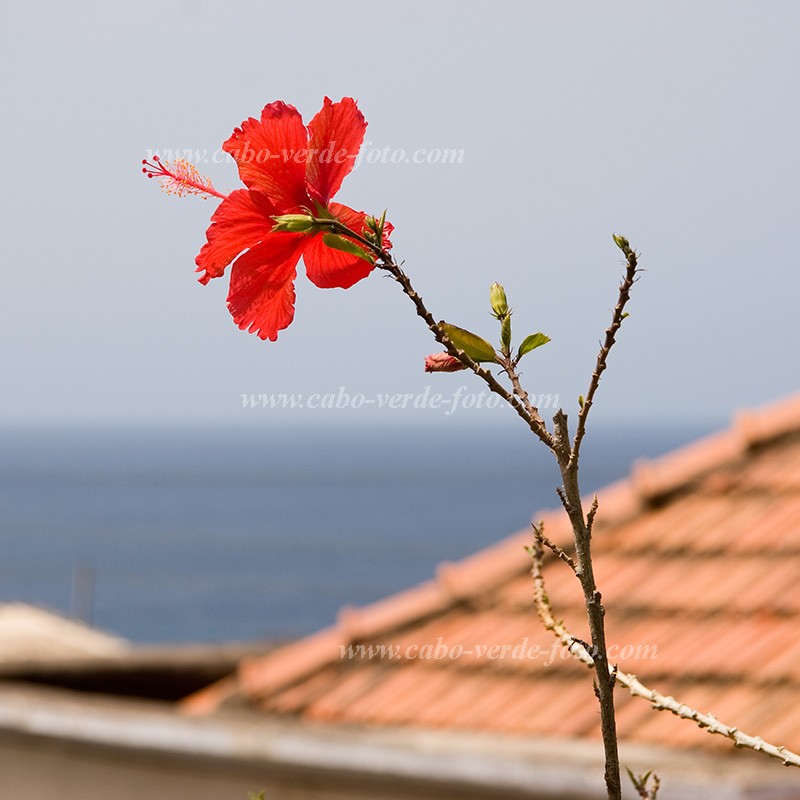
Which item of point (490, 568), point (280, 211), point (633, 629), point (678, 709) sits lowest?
point (678, 709)

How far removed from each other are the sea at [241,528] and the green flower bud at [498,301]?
9237 mm

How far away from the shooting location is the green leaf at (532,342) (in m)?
0.79

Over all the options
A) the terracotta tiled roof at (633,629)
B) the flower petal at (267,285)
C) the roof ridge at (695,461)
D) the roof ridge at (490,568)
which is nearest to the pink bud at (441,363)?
the flower petal at (267,285)

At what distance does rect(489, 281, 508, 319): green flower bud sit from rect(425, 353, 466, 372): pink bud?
4 cm

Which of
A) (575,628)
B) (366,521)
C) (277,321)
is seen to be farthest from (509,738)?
(366,521)

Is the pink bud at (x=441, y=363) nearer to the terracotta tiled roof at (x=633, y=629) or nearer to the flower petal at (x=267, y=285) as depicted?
the flower petal at (x=267, y=285)

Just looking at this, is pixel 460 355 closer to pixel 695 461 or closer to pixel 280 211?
pixel 280 211

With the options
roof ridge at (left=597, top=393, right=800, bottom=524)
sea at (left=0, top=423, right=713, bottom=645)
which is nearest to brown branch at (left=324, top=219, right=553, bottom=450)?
roof ridge at (left=597, top=393, right=800, bottom=524)

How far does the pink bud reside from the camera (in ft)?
2.62

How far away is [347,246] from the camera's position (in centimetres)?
76

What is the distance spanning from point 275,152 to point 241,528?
102 meters

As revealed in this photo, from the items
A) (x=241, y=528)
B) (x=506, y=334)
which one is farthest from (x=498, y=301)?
(x=241, y=528)

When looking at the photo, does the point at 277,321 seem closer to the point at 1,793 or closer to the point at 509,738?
the point at 509,738

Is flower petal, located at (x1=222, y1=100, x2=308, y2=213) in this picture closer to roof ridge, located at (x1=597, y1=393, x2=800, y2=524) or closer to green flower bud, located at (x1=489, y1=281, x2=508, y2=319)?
green flower bud, located at (x1=489, y1=281, x2=508, y2=319)
